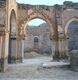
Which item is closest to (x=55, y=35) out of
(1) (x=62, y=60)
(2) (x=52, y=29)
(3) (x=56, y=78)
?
(2) (x=52, y=29)

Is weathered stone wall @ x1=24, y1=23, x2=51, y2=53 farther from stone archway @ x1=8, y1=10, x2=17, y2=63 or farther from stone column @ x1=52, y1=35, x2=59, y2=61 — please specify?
stone archway @ x1=8, y1=10, x2=17, y2=63

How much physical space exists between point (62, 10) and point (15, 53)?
586 cm

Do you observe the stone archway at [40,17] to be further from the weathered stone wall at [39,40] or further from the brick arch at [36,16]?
the weathered stone wall at [39,40]

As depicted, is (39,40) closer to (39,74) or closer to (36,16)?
(36,16)

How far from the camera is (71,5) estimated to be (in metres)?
15.7

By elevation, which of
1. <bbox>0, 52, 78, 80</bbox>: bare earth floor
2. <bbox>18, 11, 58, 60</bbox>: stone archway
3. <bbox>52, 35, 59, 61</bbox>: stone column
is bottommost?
<bbox>0, 52, 78, 80</bbox>: bare earth floor

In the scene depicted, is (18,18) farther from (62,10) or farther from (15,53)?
(62,10)

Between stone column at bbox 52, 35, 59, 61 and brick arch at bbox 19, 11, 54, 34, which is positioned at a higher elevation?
brick arch at bbox 19, 11, 54, 34

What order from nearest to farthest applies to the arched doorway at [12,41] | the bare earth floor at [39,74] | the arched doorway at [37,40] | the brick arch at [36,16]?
1. the bare earth floor at [39,74]
2. the arched doorway at [12,41]
3. the brick arch at [36,16]
4. the arched doorway at [37,40]

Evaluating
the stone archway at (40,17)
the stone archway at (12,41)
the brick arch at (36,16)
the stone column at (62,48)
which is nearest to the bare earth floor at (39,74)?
the stone archway at (12,41)

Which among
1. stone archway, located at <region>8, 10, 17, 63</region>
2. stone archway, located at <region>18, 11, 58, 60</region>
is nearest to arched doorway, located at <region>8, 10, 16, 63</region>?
stone archway, located at <region>8, 10, 17, 63</region>

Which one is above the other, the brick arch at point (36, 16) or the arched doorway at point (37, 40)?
the brick arch at point (36, 16)

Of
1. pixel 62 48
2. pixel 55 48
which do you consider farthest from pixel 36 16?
pixel 62 48

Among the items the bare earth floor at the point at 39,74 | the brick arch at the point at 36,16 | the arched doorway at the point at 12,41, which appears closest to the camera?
the bare earth floor at the point at 39,74
